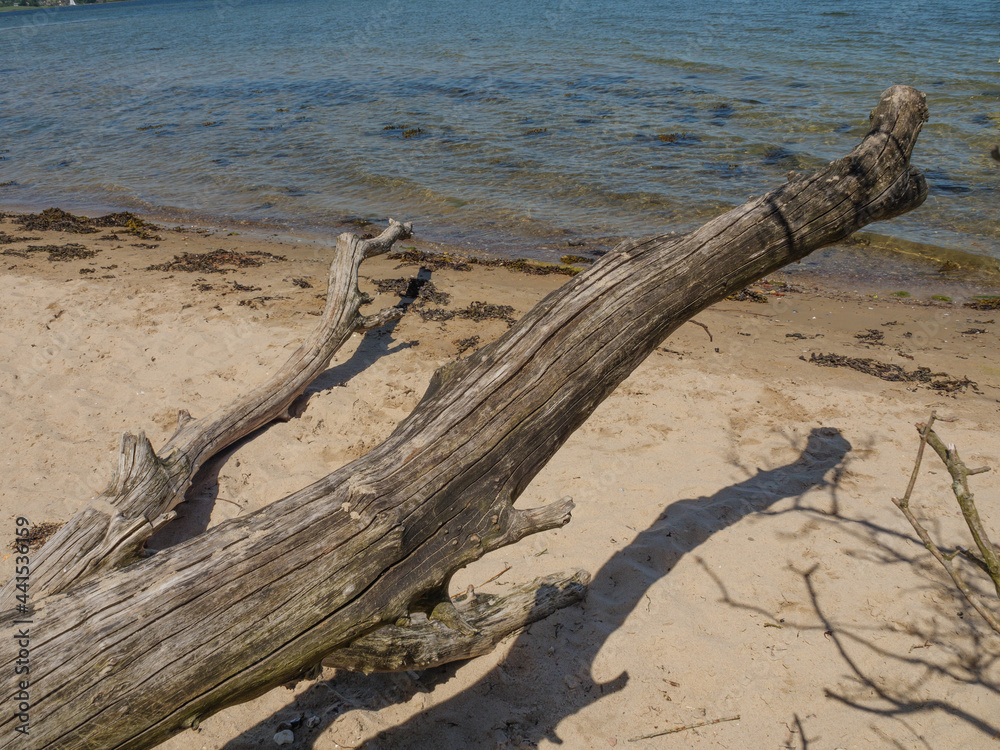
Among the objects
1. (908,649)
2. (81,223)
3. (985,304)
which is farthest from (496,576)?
(81,223)

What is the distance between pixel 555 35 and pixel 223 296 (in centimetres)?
2485

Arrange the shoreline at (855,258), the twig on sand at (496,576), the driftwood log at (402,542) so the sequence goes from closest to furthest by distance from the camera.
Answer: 1. the driftwood log at (402,542)
2. the twig on sand at (496,576)
3. the shoreline at (855,258)

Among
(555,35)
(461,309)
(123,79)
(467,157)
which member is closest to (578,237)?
(461,309)

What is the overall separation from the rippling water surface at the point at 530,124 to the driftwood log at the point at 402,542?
7146 mm

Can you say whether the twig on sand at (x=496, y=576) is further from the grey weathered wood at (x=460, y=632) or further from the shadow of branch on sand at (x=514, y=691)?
the grey weathered wood at (x=460, y=632)

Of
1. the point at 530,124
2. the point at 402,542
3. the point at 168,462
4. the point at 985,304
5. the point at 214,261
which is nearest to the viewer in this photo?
the point at 402,542

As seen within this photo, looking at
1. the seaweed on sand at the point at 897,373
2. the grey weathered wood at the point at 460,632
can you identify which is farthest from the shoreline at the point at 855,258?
the grey weathered wood at the point at 460,632

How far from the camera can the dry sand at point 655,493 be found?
2861 millimetres

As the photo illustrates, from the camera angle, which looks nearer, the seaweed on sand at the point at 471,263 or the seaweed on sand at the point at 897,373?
the seaweed on sand at the point at 897,373

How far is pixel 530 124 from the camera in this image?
15188 millimetres

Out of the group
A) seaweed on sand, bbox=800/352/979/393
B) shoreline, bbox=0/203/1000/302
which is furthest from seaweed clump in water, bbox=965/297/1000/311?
seaweed on sand, bbox=800/352/979/393

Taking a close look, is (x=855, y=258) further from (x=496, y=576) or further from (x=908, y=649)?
(x=496, y=576)

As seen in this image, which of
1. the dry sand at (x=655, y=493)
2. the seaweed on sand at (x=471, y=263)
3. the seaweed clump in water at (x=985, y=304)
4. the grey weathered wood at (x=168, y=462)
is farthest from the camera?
the seaweed on sand at (x=471, y=263)

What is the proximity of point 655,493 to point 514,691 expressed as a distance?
1644mm
